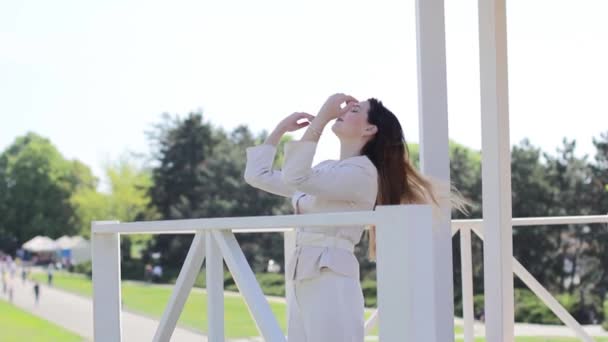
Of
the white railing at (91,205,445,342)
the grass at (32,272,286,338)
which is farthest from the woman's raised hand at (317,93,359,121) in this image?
the grass at (32,272,286,338)

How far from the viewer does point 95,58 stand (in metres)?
56.7

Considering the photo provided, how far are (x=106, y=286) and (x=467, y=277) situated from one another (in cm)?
194

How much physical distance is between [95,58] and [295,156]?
55821 millimetres

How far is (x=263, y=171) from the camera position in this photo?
2.89 meters

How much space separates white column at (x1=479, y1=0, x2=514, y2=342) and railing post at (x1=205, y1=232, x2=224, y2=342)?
115 centimetres

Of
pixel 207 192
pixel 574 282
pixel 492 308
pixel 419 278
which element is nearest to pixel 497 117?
pixel 492 308

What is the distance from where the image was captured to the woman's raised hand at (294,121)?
2867mm

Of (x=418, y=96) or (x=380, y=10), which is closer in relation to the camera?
(x=418, y=96)

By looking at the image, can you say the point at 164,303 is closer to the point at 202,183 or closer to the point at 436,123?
the point at 202,183

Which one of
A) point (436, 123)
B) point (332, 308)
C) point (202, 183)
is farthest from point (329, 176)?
point (202, 183)

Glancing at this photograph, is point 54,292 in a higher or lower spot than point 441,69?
lower

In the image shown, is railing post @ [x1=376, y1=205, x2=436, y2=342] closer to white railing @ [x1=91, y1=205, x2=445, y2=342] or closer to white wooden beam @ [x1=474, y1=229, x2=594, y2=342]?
white railing @ [x1=91, y1=205, x2=445, y2=342]

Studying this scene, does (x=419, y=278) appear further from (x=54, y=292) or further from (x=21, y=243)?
(x=21, y=243)

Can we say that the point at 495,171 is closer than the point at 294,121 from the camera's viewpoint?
No
